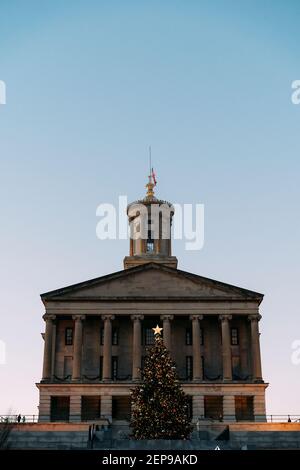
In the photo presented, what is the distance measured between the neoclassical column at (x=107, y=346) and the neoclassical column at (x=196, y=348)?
754 cm

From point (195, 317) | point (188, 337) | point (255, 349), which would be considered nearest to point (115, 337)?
point (188, 337)

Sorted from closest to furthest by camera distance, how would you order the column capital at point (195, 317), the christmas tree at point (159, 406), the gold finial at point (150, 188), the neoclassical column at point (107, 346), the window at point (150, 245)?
1. the christmas tree at point (159, 406)
2. the neoclassical column at point (107, 346)
3. the column capital at point (195, 317)
4. the window at point (150, 245)
5. the gold finial at point (150, 188)

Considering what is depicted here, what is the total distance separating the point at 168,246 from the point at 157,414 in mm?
37872

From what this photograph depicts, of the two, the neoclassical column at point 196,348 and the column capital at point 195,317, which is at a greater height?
the column capital at point 195,317

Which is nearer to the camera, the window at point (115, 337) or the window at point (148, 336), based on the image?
the window at point (148, 336)

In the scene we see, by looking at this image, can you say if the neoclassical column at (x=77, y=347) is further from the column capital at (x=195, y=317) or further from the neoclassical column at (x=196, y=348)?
the neoclassical column at (x=196, y=348)

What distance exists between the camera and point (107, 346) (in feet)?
200

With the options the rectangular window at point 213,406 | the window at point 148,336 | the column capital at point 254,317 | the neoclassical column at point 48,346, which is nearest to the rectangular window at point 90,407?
the neoclassical column at point 48,346

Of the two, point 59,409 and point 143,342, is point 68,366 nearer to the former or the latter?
point 59,409

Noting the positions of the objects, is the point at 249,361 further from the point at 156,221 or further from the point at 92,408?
the point at 156,221

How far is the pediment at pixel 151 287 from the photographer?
61969 millimetres
